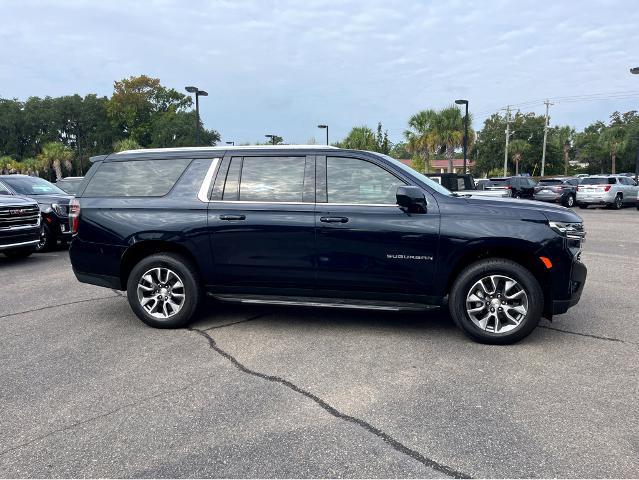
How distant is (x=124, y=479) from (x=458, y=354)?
2.83m

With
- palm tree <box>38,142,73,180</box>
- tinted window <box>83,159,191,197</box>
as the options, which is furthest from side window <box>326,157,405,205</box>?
palm tree <box>38,142,73,180</box>

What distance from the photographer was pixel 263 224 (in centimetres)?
473

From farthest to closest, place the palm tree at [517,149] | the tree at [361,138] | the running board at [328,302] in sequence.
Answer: the palm tree at [517,149]
the tree at [361,138]
the running board at [328,302]

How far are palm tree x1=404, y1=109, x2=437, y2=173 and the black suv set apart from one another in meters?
35.9

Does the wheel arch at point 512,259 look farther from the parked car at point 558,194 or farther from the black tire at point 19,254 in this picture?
the parked car at point 558,194

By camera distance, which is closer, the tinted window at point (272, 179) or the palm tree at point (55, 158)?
the tinted window at point (272, 179)

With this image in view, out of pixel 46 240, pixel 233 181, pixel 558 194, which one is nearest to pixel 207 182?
pixel 233 181

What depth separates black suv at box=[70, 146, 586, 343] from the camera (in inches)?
174

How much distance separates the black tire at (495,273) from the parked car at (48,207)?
9073 millimetres

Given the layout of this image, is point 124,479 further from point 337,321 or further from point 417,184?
point 417,184

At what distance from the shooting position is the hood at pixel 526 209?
4.39m

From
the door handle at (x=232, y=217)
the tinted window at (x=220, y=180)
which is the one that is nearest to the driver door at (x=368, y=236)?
the door handle at (x=232, y=217)

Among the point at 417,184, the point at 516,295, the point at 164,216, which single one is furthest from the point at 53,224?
the point at 516,295

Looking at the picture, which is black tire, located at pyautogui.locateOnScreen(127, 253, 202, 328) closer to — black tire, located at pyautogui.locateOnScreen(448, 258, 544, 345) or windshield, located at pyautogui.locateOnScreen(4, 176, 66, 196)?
black tire, located at pyautogui.locateOnScreen(448, 258, 544, 345)
